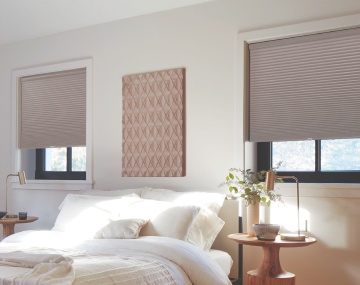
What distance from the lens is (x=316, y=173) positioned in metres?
3.32

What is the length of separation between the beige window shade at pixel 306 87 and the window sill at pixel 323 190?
0.37m

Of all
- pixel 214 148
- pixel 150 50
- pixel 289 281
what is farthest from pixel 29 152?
pixel 289 281

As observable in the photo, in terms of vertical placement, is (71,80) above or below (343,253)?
above

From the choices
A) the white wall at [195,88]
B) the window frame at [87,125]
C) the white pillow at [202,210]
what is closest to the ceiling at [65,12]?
the white wall at [195,88]

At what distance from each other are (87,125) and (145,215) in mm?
1507

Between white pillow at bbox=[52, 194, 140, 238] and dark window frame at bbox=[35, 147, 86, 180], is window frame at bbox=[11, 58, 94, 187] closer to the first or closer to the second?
dark window frame at bbox=[35, 147, 86, 180]

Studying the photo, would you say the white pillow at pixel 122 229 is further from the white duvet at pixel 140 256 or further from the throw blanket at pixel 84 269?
the throw blanket at pixel 84 269

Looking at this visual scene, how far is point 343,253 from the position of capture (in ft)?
9.48

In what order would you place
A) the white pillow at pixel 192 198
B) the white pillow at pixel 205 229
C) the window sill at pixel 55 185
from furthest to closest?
1. the window sill at pixel 55 185
2. the white pillow at pixel 192 198
3. the white pillow at pixel 205 229

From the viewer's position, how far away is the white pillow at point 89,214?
120 inches

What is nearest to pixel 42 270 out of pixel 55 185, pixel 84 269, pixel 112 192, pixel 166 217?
pixel 84 269

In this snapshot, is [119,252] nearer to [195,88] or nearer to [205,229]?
[205,229]

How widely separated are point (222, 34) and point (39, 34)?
7.30ft

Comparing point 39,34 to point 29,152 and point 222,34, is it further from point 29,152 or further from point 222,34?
point 222,34
